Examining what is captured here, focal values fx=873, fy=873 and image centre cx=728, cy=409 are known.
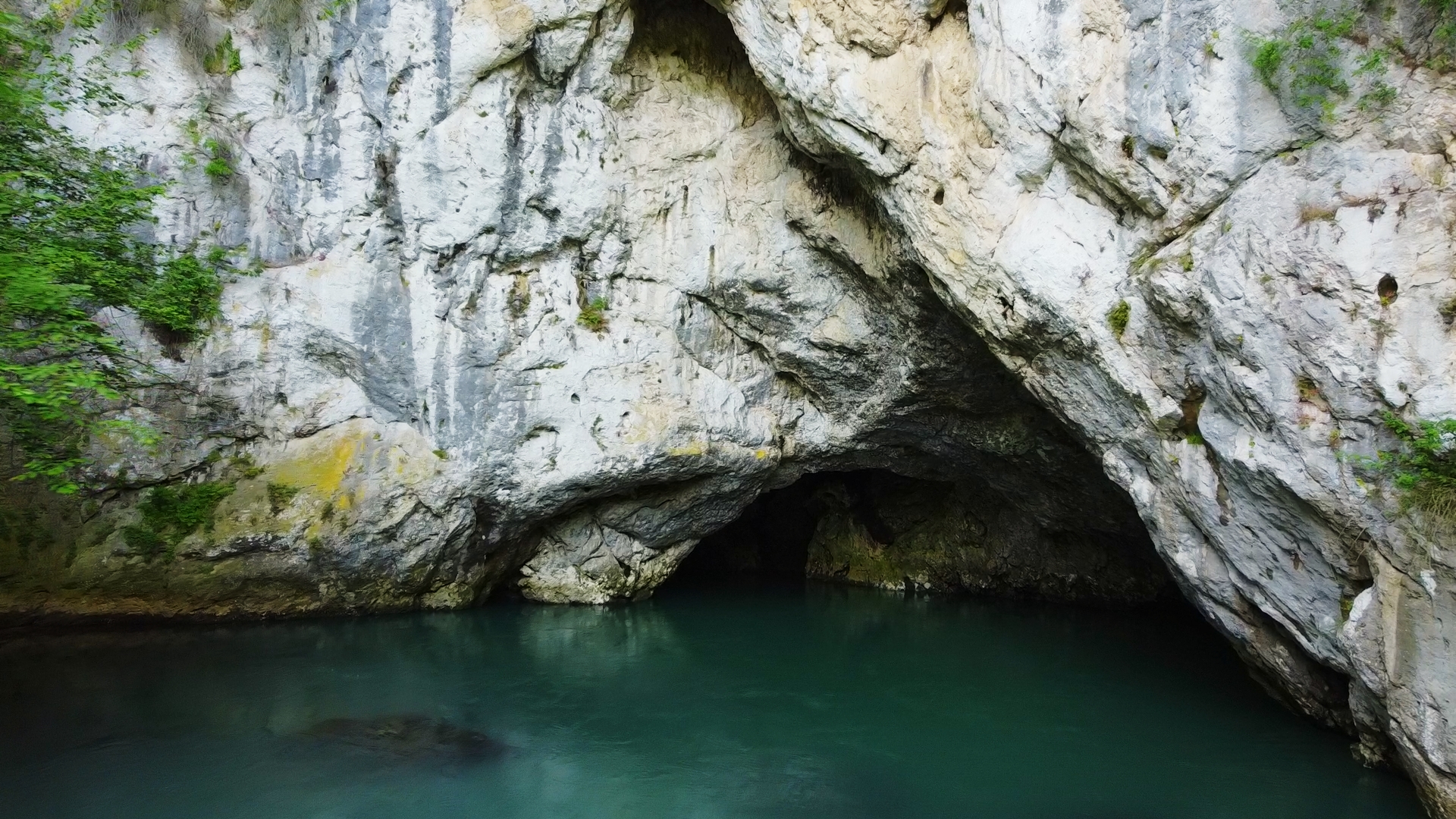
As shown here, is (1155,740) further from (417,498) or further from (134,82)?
(134,82)

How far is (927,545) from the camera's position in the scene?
16.3m

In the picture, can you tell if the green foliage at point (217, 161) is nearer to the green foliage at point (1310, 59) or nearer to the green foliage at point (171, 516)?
the green foliage at point (171, 516)

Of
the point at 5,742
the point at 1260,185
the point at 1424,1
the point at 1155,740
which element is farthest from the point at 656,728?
the point at 1424,1

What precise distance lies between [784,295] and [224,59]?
7.74m

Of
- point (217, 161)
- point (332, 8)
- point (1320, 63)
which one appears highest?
point (332, 8)

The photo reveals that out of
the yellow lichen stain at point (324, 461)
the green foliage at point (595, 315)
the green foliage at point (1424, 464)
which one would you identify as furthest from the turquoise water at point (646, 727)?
the green foliage at point (595, 315)

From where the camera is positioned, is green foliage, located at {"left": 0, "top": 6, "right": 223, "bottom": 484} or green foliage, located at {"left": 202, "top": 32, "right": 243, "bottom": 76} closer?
green foliage, located at {"left": 0, "top": 6, "right": 223, "bottom": 484}

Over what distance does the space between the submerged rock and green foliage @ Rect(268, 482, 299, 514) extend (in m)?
3.63

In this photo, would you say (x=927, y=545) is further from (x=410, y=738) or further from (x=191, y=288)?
(x=191, y=288)

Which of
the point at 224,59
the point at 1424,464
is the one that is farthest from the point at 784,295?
the point at 224,59

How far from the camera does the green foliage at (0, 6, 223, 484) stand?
5.80m

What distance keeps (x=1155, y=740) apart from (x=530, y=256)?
904 cm

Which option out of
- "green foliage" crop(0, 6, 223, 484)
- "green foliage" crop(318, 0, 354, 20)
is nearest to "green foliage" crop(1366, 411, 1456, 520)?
"green foliage" crop(0, 6, 223, 484)

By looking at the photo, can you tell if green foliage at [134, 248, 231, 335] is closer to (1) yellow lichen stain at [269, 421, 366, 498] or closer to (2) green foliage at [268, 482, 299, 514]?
(1) yellow lichen stain at [269, 421, 366, 498]
